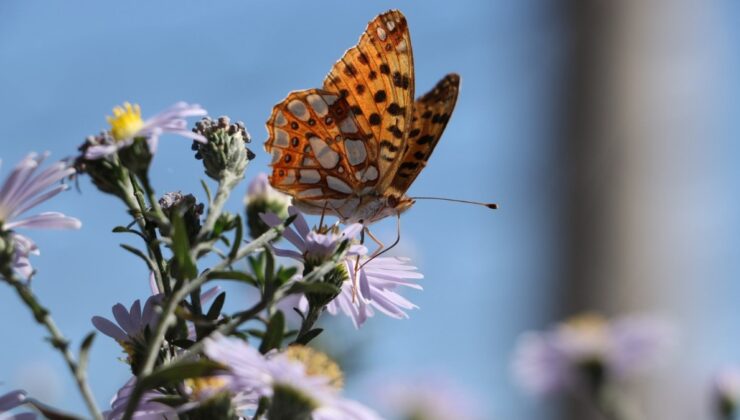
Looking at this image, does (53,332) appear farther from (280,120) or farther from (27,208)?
(280,120)

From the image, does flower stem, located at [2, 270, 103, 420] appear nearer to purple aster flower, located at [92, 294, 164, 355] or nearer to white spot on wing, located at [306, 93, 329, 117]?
purple aster flower, located at [92, 294, 164, 355]

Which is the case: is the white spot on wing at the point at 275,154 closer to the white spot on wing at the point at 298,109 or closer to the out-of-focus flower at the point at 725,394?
the white spot on wing at the point at 298,109

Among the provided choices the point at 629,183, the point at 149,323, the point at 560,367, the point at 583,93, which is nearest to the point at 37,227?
the point at 149,323

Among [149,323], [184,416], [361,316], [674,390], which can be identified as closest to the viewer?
[184,416]

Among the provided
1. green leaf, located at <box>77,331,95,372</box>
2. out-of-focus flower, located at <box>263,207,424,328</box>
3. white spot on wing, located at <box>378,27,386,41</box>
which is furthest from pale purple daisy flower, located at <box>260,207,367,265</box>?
white spot on wing, located at <box>378,27,386,41</box>

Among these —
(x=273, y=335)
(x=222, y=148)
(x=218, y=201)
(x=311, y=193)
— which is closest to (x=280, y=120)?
(x=311, y=193)

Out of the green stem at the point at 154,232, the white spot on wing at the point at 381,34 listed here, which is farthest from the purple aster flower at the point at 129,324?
the white spot on wing at the point at 381,34

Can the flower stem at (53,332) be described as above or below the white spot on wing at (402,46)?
below

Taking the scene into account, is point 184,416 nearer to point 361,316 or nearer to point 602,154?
point 361,316
